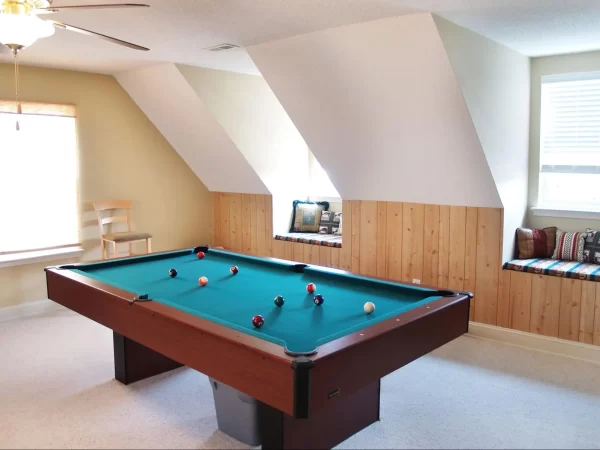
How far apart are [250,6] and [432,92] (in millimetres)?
1352

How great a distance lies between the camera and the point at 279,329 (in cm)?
224

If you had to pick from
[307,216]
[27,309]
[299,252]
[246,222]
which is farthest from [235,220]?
[27,309]

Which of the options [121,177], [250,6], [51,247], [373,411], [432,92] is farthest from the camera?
[121,177]

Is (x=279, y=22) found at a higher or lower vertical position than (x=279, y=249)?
higher

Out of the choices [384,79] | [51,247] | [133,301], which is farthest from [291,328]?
[51,247]

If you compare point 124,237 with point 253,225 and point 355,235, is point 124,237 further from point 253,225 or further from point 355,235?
point 355,235

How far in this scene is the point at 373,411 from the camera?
9.17 feet

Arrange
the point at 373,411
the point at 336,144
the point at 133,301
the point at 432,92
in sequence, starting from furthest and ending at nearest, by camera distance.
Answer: the point at 336,144, the point at 432,92, the point at 373,411, the point at 133,301

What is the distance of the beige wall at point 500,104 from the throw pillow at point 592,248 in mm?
526

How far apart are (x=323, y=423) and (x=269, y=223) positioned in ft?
11.5

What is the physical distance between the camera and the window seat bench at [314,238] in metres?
5.27

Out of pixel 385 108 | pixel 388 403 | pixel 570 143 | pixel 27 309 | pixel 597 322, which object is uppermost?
pixel 385 108

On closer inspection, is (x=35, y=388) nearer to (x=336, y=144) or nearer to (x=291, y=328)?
(x=291, y=328)

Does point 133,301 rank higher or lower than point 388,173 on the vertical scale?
lower
